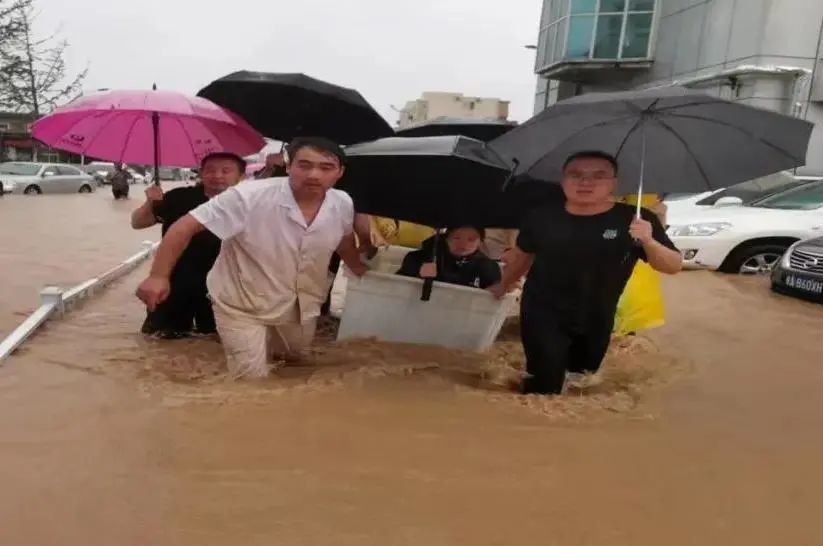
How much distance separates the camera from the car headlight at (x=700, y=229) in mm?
9250

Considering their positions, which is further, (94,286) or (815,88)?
(815,88)

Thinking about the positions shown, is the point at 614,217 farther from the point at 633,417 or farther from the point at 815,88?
the point at 815,88

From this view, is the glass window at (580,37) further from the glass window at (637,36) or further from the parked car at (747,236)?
the parked car at (747,236)

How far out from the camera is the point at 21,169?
24484 millimetres

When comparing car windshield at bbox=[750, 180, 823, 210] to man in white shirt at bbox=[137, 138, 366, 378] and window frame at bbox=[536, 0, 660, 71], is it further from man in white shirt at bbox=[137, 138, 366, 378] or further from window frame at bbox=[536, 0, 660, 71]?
window frame at bbox=[536, 0, 660, 71]

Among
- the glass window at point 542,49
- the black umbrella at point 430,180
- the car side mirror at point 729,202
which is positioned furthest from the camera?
the glass window at point 542,49

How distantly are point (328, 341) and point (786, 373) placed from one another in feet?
10.7

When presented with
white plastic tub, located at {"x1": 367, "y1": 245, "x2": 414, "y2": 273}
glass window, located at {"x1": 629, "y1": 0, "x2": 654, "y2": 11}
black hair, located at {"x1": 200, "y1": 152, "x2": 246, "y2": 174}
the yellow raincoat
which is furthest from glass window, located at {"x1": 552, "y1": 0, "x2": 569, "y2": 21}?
black hair, located at {"x1": 200, "y1": 152, "x2": 246, "y2": 174}

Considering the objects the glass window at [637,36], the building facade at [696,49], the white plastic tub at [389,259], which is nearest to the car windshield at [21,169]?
the building facade at [696,49]

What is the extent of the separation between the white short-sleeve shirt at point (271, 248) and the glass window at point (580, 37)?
21.1 metres

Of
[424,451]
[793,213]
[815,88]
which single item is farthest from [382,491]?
[815,88]

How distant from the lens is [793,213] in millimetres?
9172

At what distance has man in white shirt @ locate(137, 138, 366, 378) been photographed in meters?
3.55

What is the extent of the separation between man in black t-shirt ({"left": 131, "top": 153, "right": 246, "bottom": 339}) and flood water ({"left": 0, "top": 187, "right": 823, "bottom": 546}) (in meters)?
0.23
